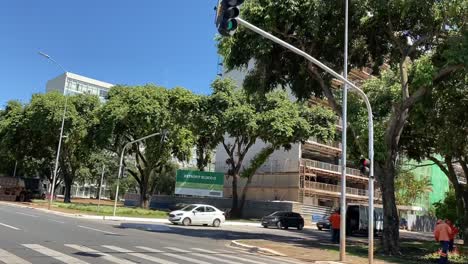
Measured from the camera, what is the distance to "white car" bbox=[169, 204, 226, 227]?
32875 millimetres

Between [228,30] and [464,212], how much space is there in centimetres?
2872

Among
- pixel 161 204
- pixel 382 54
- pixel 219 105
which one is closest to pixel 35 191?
pixel 161 204

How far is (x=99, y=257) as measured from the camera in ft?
39.5

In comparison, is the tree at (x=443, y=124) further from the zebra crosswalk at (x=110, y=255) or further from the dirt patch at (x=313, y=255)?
the zebra crosswalk at (x=110, y=255)

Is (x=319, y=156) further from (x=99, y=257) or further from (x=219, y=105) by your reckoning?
(x=99, y=257)

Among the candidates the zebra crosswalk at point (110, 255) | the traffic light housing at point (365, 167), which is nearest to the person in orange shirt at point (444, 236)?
the traffic light housing at point (365, 167)

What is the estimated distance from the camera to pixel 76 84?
120m

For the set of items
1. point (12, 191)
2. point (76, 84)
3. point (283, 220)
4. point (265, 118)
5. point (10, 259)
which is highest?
point (76, 84)

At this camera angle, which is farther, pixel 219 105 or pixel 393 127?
pixel 219 105

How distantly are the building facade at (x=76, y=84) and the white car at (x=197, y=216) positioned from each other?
85725 millimetres

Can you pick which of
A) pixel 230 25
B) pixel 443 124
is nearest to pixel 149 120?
pixel 443 124

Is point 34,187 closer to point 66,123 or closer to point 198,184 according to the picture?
point 66,123

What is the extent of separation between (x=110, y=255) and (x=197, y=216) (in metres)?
21.1

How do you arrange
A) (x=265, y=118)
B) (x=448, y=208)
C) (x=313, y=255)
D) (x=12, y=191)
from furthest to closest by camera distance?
1. (x=12, y=191)
2. (x=265, y=118)
3. (x=448, y=208)
4. (x=313, y=255)
